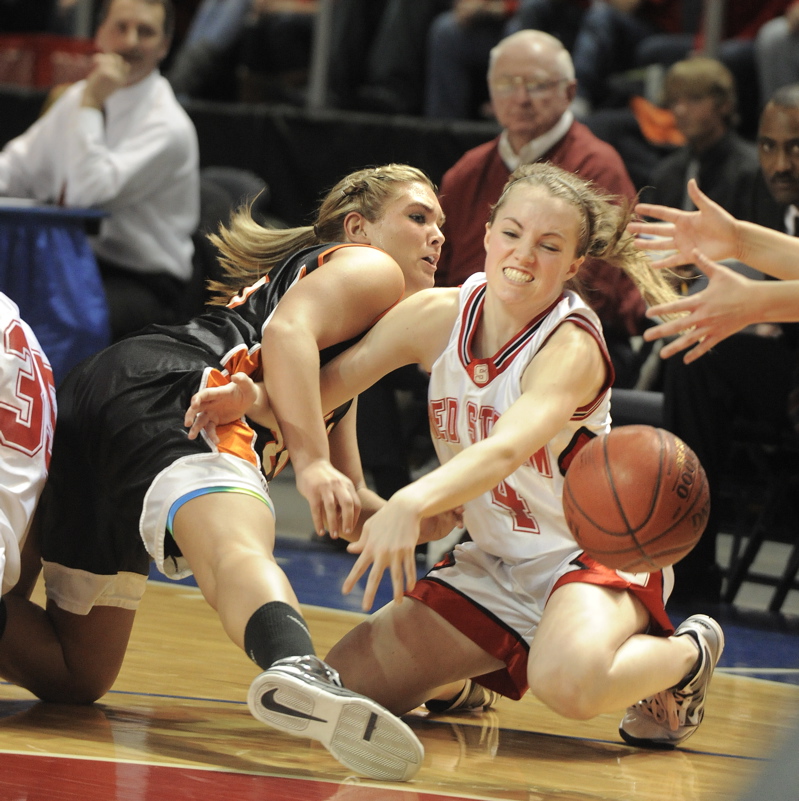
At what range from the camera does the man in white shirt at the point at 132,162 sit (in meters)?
5.90

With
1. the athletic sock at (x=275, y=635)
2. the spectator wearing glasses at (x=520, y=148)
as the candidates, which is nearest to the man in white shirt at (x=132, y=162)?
the spectator wearing glasses at (x=520, y=148)

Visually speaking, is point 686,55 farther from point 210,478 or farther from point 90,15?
point 210,478

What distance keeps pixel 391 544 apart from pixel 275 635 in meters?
0.26

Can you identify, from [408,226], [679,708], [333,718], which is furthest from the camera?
[408,226]

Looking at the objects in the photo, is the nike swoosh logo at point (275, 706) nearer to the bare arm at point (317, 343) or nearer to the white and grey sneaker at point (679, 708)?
the bare arm at point (317, 343)

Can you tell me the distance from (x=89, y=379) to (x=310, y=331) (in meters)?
0.50

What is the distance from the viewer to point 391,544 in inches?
88.6

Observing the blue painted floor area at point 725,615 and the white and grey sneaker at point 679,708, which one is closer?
the white and grey sneaker at point 679,708

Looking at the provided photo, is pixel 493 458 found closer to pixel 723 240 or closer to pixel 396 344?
pixel 396 344

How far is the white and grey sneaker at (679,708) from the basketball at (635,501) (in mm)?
316

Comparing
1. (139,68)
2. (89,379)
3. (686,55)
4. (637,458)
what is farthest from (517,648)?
(686,55)

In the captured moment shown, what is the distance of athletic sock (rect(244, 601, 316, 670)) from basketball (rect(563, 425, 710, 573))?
630 mm

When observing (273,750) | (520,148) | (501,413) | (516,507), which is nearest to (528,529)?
(516,507)

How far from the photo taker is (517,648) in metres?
2.81
